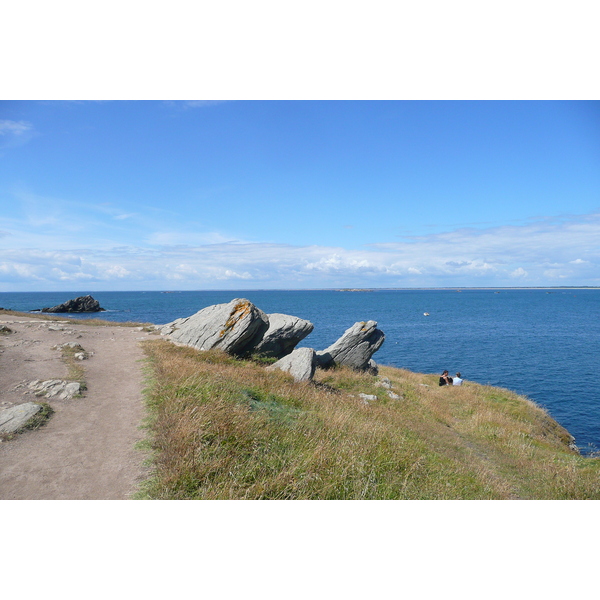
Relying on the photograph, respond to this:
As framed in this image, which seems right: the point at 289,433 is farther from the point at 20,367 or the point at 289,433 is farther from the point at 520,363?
the point at 520,363

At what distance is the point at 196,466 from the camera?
720 cm

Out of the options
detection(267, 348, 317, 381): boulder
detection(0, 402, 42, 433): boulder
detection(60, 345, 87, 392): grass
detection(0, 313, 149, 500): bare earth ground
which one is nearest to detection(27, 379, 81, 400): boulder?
detection(0, 313, 149, 500): bare earth ground

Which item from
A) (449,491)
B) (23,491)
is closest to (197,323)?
(23,491)

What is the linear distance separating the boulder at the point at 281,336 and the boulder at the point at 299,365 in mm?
3175

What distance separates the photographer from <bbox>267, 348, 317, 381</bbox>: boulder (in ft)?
67.1

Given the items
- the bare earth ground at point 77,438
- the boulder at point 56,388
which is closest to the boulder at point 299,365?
the bare earth ground at point 77,438

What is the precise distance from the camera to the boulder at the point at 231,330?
21.8 m

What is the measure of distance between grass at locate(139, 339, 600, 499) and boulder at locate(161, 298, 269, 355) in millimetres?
2198

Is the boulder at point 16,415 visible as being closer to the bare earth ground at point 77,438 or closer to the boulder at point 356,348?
the bare earth ground at point 77,438

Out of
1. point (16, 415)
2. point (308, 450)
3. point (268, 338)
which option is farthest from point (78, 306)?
point (308, 450)

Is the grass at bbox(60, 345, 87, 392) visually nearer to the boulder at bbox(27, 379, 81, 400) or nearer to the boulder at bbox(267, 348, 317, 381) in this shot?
the boulder at bbox(27, 379, 81, 400)

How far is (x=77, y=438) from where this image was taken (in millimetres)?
9266

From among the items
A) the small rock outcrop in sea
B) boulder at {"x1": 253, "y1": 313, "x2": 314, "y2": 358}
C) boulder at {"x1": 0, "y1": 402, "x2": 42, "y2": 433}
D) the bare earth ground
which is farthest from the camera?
the small rock outcrop in sea

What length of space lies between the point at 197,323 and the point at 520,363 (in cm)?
4400
